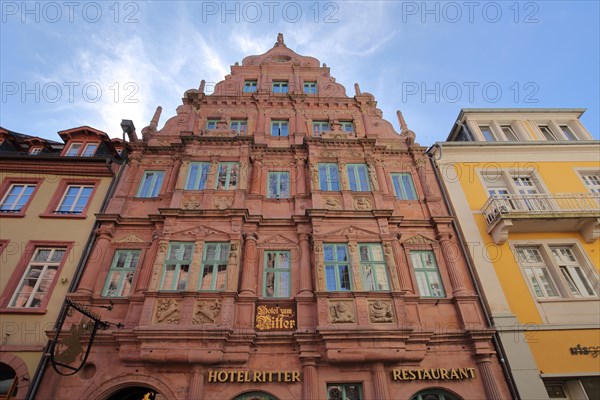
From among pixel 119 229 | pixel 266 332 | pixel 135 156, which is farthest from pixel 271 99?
pixel 266 332

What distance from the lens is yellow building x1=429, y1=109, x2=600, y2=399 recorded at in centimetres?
1122

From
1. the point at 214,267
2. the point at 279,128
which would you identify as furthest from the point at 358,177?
the point at 214,267

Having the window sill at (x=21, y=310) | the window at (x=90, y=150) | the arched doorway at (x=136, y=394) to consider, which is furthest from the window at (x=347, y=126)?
the window sill at (x=21, y=310)

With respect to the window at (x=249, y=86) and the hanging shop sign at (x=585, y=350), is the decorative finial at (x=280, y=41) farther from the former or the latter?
the hanging shop sign at (x=585, y=350)

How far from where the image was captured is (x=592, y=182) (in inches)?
642

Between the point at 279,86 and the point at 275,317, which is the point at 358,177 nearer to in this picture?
the point at 275,317

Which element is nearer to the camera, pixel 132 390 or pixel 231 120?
pixel 132 390

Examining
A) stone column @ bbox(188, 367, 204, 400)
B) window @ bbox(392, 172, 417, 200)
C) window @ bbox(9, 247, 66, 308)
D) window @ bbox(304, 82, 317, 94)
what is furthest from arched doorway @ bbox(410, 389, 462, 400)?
window @ bbox(304, 82, 317, 94)

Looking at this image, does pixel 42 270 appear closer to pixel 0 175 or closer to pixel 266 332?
pixel 0 175

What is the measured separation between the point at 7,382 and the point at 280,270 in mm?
9455

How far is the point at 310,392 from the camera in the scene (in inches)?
408

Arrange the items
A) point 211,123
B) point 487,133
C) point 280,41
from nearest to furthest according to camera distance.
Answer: point 211,123
point 487,133
point 280,41

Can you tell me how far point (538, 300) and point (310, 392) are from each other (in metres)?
8.70

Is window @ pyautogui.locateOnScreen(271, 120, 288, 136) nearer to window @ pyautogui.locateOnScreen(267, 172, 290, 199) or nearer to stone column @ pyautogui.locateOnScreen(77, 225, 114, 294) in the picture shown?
window @ pyautogui.locateOnScreen(267, 172, 290, 199)
